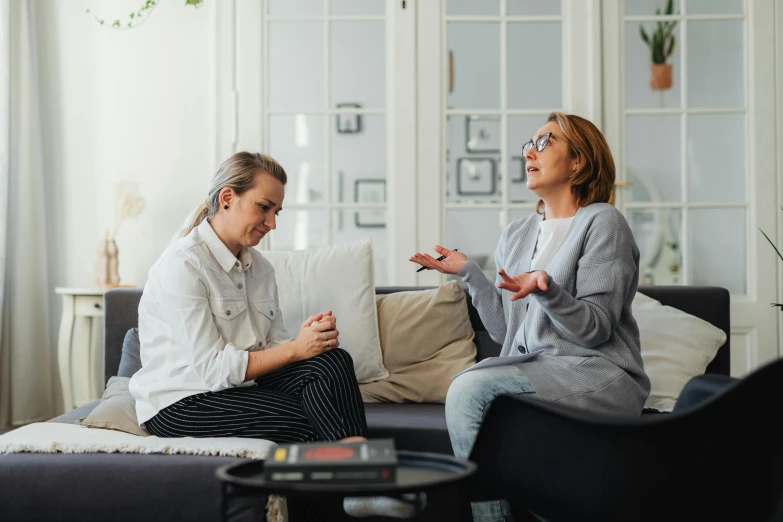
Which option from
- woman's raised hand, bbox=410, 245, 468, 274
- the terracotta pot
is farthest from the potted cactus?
woman's raised hand, bbox=410, 245, 468, 274

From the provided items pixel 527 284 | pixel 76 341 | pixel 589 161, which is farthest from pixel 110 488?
pixel 76 341

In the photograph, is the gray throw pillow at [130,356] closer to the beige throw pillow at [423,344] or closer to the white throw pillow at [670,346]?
the beige throw pillow at [423,344]

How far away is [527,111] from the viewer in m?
3.99

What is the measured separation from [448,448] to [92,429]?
92cm

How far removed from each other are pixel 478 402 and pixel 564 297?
0.99 feet

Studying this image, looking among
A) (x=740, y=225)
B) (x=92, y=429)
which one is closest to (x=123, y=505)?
(x=92, y=429)

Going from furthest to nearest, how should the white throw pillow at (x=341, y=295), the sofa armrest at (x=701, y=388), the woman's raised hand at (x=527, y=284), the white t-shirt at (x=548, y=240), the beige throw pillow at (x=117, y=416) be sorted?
the white throw pillow at (x=341, y=295) < the white t-shirt at (x=548, y=240) < the beige throw pillow at (x=117, y=416) < the woman's raised hand at (x=527, y=284) < the sofa armrest at (x=701, y=388)

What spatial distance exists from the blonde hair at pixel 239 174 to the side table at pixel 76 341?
63.7 inches

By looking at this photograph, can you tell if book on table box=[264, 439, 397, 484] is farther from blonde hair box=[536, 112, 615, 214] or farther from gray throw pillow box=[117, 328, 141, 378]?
gray throw pillow box=[117, 328, 141, 378]

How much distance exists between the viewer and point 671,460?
1.36m

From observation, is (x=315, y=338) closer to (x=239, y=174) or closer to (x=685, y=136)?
(x=239, y=174)

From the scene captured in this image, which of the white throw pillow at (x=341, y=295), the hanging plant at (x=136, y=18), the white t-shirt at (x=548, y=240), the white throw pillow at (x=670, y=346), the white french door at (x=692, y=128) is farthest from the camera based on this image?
the hanging plant at (x=136, y=18)

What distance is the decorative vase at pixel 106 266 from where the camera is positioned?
12.6ft

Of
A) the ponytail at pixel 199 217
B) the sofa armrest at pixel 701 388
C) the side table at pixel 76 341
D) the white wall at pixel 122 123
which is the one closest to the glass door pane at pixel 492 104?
the white wall at pixel 122 123
